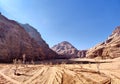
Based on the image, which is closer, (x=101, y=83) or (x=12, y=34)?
(x=101, y=83)

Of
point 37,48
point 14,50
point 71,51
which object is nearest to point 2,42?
point 14,50

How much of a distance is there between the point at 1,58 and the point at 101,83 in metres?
63.1

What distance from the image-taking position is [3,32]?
8962 centimetres

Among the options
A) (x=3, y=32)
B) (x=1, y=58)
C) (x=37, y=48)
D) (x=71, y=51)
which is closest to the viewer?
(x=1, y=58)

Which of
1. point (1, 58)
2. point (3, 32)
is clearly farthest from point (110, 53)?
point (3, 32)

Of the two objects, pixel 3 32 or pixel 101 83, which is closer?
pixel 101 83

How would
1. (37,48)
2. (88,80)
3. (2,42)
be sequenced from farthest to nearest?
(37,48) → (2,42) → (88,80)

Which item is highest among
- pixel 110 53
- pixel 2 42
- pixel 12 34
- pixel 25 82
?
pixel 12 34

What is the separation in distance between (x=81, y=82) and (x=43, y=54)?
8402 cm

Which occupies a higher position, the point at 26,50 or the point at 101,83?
the point at 26,50

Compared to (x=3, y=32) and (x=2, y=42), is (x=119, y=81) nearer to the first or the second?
(x=2, y=42)

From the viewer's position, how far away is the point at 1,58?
75.4 m

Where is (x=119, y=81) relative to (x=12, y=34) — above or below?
below

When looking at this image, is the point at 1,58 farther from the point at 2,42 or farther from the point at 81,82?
the point at 81,82
